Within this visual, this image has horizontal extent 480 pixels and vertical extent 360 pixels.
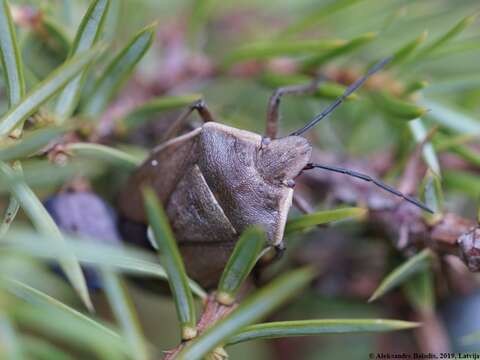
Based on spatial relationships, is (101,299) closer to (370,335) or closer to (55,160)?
(55,160)

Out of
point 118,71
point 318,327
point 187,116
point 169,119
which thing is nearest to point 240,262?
point 318,327

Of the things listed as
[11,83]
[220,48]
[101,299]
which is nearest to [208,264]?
[101,299]

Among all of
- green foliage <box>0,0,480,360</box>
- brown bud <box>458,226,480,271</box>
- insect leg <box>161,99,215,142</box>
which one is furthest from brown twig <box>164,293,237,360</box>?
insect leg <box>161,99,215,142</box>

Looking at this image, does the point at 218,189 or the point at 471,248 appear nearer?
the point at 471,248

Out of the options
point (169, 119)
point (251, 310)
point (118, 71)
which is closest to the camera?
point (251, 310)

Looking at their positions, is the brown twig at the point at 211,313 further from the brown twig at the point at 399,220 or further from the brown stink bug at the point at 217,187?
the brown twig at the point at 399,220

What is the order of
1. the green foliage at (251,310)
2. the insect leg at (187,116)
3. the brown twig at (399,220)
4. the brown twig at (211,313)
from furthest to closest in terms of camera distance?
the insect leg at (187,116)
the brown twig at (399,220)
the brown twig at (211,313)
the green foliage at (251,310)

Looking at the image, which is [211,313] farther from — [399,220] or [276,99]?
[276,99]

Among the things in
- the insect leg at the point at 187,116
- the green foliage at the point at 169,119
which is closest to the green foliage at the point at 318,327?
the green foliage at the point at 169,119
